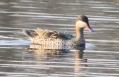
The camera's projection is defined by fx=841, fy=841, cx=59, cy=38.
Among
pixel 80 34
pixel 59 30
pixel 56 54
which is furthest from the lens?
pixel 59 30

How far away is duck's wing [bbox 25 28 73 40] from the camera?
21.6 m

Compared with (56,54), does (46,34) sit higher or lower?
higher

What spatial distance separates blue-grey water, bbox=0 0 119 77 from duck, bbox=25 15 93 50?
230mm

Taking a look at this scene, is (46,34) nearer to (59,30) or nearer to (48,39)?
(48,39)

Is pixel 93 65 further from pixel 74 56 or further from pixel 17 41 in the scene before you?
pixel 17 41

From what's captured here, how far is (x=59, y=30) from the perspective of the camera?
22.8m

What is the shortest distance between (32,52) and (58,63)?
2.08 m

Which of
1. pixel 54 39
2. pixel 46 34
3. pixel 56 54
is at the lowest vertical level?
pixel 56 54

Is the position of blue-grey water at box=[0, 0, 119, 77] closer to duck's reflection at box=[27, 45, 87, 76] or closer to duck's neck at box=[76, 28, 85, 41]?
duck's reflection at box=[27, 45, 87, 76]

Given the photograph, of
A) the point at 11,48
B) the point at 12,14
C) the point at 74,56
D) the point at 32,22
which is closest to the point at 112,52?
the point at 74,56

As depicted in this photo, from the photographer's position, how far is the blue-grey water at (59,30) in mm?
17234

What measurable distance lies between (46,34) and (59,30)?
1047 millimetres

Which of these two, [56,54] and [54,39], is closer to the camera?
[56,54]

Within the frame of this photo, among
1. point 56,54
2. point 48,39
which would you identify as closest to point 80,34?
point 48,39
